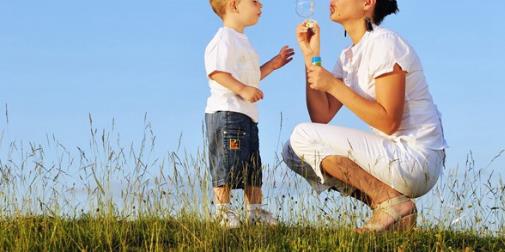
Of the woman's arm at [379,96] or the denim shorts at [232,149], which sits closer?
the woman's arm at [379,96]

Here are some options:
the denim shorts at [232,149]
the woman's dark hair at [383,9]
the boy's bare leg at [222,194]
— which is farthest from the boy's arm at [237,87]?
the woman's dark hair at [383,9]

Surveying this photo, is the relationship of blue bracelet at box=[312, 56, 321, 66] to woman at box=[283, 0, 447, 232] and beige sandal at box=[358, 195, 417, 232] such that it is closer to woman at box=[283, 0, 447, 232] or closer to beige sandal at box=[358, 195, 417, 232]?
woman at box=[283, 0, 447, 232]

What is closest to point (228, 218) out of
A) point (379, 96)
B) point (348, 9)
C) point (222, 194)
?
point (222, 194)

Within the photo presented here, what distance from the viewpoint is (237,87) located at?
5.87 m

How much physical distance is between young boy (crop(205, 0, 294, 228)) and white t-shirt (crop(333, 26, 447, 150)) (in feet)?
2.85

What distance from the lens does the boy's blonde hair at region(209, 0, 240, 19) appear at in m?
6.30

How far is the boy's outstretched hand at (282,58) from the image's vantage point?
6.55m

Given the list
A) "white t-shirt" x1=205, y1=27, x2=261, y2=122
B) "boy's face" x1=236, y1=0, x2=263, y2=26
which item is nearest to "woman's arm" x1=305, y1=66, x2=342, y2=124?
"white t-shirt" x1=205, y1=27, x2=261, y2=122

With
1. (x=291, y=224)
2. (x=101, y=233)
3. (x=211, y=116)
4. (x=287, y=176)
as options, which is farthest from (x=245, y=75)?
(x=101, y=233)

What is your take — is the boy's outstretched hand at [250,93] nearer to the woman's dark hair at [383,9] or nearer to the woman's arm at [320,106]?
the woman's arm at [320,106]

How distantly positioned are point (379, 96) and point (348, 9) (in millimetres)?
846

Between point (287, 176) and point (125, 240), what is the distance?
1488 mm

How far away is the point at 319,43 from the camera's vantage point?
19.3 ft

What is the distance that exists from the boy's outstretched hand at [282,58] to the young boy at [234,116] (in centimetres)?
31
